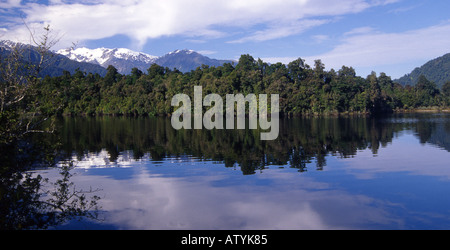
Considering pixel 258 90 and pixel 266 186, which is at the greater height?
pixel 258 90

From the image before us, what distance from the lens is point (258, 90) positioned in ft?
313

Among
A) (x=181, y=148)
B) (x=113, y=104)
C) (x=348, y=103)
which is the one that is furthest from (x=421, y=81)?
(x=181, y=148)

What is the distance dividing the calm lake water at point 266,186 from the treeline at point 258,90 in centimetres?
6764

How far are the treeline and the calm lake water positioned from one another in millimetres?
67635

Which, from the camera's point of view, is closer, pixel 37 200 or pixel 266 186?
pixel 37 200

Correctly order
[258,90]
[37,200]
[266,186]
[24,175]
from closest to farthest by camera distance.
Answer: [37,200], [266,186], [24,175], [258,90]

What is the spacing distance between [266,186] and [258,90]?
269 feet

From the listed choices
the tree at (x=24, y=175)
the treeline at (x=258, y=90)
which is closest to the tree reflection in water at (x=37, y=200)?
the tree at (x=24, y=175)

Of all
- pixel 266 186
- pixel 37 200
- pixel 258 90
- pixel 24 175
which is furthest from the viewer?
pixel 258 90

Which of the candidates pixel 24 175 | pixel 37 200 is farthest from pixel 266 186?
pixel 24 175

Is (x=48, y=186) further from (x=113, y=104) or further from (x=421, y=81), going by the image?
(x=421, y=81)

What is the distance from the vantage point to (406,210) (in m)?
11.5

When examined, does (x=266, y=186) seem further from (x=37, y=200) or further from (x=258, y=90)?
(x=258, y=90)

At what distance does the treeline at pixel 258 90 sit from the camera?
92.8 metres
